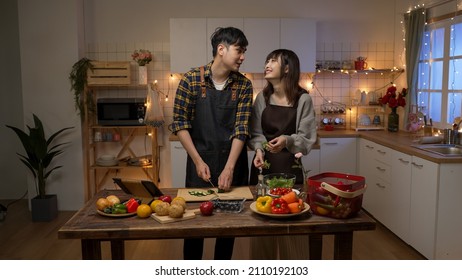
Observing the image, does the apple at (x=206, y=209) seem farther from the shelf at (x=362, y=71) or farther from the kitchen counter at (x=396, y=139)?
the shelf at (x=362, y=71)

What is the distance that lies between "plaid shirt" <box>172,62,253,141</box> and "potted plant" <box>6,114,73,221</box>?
242 centimetres

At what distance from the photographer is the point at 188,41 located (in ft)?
15.2

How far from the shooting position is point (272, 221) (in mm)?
1910

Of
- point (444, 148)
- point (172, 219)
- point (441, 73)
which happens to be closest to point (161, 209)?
point (172, 219)

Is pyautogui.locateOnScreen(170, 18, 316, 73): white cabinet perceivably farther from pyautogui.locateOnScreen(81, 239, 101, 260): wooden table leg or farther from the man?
pyautogui.locateOnScreen(81, 239, 101, 260): wooden table leg

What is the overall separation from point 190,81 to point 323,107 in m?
2.80

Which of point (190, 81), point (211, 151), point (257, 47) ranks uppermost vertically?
point (257, 47)

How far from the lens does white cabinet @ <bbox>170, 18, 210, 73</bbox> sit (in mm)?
4613

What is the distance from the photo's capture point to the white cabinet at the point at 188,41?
15.1 ft

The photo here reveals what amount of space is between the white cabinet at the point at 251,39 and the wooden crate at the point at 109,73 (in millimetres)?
465

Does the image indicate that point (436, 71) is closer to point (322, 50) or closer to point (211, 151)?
point (322, 50)
